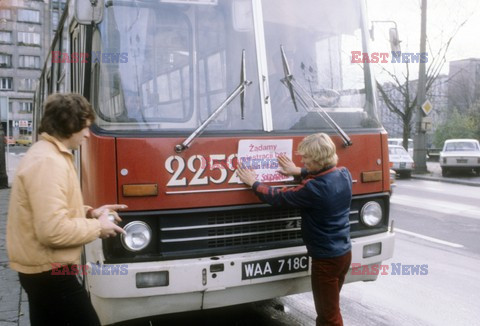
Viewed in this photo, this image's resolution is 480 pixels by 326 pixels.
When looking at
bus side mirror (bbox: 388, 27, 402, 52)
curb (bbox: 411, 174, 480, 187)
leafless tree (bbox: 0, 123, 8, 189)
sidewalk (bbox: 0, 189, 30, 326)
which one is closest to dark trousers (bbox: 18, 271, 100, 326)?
sidewalk (bbox: 0, 189, 30, 326)

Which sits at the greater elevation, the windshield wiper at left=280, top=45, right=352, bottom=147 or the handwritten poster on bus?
Answer: the windshield wiper at left=280, top=45, right=352, bottom=147

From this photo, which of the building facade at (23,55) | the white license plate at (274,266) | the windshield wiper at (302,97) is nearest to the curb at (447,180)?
the windshield wiper at (302,97)

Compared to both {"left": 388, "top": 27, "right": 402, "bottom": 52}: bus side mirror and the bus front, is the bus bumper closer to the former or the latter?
the bus front

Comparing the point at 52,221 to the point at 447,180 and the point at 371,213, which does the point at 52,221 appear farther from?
the point at 447,180

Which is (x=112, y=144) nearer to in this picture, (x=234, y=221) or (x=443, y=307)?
(x=234, y=221)

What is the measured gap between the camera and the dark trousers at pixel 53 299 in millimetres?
2543

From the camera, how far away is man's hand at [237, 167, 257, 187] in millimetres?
3703

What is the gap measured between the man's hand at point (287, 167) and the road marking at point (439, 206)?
8263 millimetres

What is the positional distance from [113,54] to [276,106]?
1.28m

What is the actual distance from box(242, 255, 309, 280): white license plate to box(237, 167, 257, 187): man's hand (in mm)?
584

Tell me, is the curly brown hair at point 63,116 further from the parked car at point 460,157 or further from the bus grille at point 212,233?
the parked car at point 460,157

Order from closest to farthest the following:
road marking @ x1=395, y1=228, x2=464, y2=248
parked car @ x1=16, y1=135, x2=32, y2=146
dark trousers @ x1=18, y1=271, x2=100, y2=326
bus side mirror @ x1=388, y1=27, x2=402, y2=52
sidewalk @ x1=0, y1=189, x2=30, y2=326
→ dark trousers @ x1=18, y1=271, x2=100, y2=326 → sidewalk @ x1=0, y1=189, x2=30, y2=326 → bus side mirror @ x1=388, y1=27, x2=402, y2=52 → road marking @ x1=395, y1=228, x2=464, y2=248 → parked car @ x1=16, y1=135, x2=32, y2=146

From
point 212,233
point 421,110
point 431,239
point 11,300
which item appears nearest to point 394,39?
point 212,233

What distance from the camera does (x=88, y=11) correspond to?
11.6 feet
